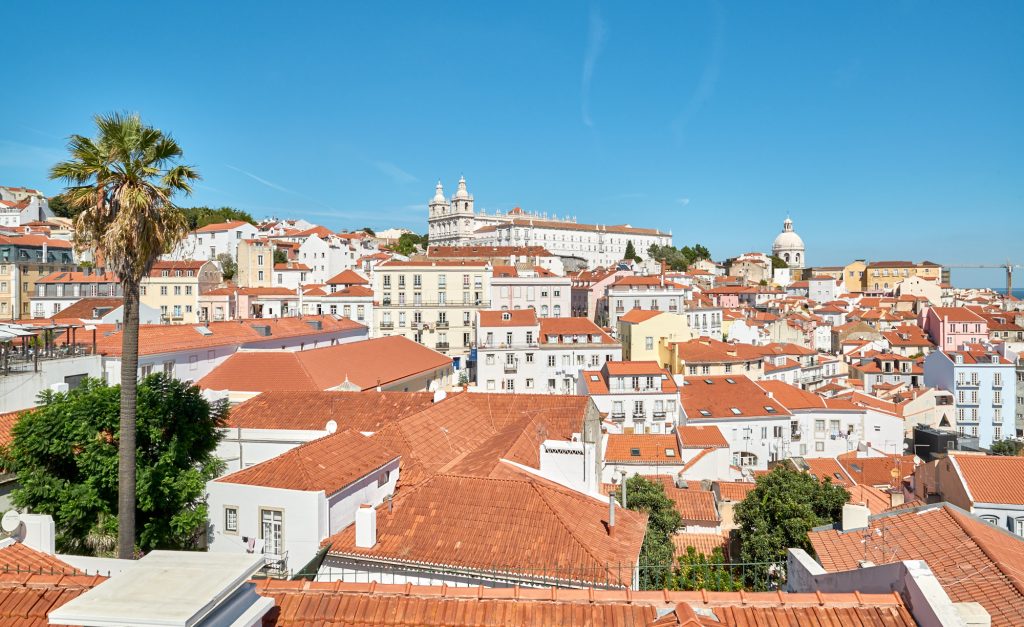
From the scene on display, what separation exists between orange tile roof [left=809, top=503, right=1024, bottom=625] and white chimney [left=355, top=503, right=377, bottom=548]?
6974 mm

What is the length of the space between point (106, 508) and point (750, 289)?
98.7 metres

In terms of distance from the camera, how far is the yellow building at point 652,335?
52.0 metres

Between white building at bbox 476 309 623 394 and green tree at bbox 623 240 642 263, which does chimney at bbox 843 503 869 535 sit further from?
green tree at bbox 623 240 642 263

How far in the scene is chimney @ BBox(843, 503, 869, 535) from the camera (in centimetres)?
1129

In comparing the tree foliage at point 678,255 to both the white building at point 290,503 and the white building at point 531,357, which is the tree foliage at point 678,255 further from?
the white building at point 290,503

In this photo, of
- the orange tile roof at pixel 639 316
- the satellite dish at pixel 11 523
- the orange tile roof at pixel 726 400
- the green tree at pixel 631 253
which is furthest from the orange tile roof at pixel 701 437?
the green tree at pixel 631 253

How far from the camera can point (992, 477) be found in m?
20.9

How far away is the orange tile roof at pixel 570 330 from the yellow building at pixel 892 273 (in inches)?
3860

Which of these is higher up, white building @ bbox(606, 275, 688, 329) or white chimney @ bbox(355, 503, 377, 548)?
white building @ bbox(606, 275, 688, 329)

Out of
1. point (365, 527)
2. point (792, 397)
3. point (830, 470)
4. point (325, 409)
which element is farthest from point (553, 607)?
point (792, 397)

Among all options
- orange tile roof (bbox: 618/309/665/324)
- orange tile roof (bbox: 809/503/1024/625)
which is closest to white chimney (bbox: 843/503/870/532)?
orange tile roof (bbox: 809/503/1024/625)

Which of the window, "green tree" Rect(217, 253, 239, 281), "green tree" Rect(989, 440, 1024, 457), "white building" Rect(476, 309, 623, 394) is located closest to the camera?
the window

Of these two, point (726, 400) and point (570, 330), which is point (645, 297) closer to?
point (570, 330)

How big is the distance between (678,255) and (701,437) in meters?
100
